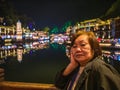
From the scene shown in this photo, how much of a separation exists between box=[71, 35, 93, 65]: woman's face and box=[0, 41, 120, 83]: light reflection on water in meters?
1.97

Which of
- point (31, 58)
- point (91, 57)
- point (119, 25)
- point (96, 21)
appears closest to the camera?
point (91, 57)

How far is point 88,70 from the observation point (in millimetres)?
1077

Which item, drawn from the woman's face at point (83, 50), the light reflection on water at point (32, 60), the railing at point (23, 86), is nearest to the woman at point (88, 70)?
the woman's face at point (83, 50)

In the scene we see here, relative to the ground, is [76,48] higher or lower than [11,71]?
higher

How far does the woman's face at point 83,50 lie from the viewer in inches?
46.8

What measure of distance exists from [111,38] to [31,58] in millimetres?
1127

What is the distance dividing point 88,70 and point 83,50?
0.14 metres

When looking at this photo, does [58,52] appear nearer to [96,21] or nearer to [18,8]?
[96,21]

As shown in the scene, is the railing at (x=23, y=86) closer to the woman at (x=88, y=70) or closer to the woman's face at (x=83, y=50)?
the woman at (x=88, y=70)

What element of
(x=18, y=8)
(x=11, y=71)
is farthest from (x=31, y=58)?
(x=18, y=8)

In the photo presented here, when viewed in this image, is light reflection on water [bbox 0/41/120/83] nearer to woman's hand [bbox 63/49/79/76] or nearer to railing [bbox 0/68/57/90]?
railing [bbox 0/68/57/90]

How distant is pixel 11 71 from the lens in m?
3.49

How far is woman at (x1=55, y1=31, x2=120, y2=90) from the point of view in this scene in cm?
102

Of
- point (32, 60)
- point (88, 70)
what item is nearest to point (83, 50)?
point (88, 70)
